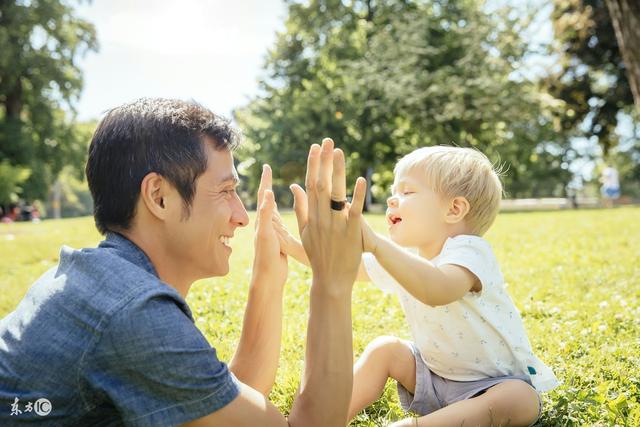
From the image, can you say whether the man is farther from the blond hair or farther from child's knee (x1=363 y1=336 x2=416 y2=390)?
child's knee (x1=363 y1=336 x2=416 y2=390)

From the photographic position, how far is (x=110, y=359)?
1478mm

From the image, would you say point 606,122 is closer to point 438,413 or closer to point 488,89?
point 488,89

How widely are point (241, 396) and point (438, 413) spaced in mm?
1091

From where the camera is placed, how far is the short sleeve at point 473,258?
2.38m

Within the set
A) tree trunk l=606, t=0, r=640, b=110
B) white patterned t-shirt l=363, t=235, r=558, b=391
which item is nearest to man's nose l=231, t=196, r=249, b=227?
white patterned t-shirt l=363, t=235, r=558, b=391

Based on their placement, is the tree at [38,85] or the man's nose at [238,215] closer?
the man's nose at [238,215]

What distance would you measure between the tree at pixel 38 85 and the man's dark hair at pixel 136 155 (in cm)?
3160

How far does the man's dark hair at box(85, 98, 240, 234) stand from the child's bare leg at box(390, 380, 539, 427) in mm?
1326

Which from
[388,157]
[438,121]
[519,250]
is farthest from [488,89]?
[519,250]

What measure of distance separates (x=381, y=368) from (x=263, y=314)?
720 millimetres

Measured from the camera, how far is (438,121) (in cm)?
2545

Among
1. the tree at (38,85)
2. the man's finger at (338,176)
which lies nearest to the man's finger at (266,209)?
the man's finger at (338,176)

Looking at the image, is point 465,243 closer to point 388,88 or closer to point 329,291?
point 329,291

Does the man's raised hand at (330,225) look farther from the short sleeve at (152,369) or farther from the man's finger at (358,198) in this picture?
the short sleeve at (152,369)
